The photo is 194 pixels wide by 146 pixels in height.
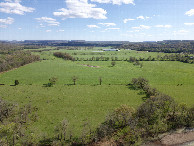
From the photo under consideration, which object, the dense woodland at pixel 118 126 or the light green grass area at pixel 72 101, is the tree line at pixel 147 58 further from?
the dense woodland at pixel 118 126

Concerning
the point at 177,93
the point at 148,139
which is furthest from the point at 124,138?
the point at 177,93

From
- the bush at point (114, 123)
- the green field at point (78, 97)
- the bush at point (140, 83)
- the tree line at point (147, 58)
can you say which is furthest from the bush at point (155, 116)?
the tree line at point (147, 58)

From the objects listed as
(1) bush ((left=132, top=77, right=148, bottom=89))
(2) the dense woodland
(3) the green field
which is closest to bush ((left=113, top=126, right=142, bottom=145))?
(2) the dense woodland

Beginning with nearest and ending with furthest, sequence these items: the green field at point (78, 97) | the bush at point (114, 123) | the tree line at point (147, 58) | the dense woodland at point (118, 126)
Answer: the dense woodland at point (118, 126) < the bush at point (114, 123) < the green field at point (78, 97) < the tree line at point (147, 58)

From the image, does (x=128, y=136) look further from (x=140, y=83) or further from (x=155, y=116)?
(x=140, y=83)

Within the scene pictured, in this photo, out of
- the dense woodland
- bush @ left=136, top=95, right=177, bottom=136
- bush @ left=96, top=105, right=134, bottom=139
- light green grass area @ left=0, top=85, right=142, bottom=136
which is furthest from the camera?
light green grass area @ left=0, top=85, right=142, bottom=136

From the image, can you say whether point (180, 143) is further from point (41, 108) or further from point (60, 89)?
point (60, 89)

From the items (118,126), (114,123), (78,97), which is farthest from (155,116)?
(78,97)

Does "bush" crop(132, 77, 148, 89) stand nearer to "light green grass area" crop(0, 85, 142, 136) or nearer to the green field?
"light green grass area" crop(0, 85, 142, 136)
